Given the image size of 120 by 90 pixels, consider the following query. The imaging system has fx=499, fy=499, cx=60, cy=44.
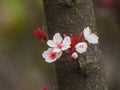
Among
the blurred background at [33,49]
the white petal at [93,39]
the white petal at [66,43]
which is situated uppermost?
the blurred background at [33,49]

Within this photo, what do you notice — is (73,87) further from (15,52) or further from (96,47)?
(15,52)

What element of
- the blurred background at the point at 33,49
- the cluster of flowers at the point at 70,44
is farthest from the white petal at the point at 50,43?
the blurred background at the point at 33,49

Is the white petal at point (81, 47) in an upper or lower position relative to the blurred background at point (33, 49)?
lower

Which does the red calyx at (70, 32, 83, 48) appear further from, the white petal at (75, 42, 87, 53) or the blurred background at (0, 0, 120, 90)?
the blurred background at (0, 0, 120, 90)

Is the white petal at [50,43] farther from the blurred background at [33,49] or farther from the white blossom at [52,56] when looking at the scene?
the blurred background at [33,49]

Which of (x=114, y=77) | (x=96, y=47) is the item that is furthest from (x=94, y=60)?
(x=114, y=77)

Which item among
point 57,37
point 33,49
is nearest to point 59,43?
point 57,37
